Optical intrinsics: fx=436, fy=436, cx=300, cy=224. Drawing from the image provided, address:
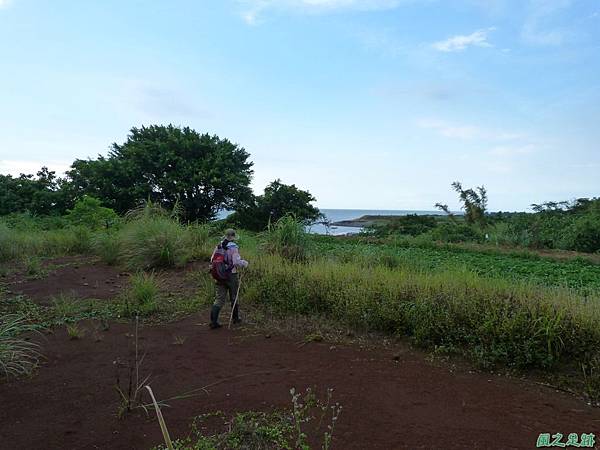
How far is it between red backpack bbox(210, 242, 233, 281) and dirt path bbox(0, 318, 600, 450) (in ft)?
3.12

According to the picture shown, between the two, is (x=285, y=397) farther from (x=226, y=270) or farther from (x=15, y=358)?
(x=15, y=358)

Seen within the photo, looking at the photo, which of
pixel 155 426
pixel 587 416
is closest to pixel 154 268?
pixel 155 426

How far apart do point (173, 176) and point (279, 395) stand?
19.2 m

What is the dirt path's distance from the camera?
9.53ft

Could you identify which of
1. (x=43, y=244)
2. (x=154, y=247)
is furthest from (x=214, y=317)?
(x=43, y=244)

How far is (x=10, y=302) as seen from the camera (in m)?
6.52

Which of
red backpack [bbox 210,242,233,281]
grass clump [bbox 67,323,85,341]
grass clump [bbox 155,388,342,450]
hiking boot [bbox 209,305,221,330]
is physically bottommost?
grass clump [bbox 155,388,342,450]

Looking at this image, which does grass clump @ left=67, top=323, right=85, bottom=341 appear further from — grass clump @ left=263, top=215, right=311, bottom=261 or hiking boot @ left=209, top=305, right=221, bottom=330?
grass clump @ left=263, top=215, right=311, bottom=261

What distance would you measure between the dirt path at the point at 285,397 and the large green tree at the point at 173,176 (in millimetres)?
17062

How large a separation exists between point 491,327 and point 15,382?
4436 millimetres

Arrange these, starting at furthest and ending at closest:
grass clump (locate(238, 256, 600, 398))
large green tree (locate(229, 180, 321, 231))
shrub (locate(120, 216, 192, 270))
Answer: large green tree (locate(229, 180, 321, 231))
shrub (locate(120, 216, 192, 270))
grass clump (locate(238, 256, 600, 398))

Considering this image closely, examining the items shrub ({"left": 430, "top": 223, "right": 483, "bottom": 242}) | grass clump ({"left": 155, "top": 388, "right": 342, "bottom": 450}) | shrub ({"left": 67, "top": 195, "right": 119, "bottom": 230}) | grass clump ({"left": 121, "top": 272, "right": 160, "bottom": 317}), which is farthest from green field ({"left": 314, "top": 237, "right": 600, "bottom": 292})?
shrub ({"left": 67, "top": 195, "right": 119, "bottom": 230})

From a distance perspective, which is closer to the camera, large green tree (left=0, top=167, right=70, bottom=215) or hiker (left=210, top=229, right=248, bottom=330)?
hiker (left=210, top=229, right=248, bottom=330)

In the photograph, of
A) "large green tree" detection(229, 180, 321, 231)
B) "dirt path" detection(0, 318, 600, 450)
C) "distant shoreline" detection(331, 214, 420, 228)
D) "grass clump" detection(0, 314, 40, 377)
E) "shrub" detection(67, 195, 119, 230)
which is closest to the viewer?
"dirt path" detection(0, 318, 600, 450)
